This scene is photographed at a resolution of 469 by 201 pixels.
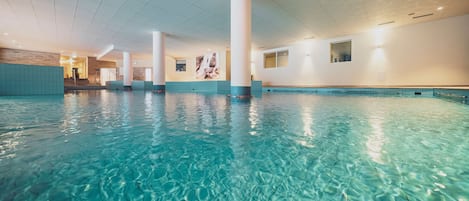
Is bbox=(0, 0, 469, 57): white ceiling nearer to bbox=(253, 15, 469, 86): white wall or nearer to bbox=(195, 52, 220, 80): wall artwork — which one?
bbox=(253, 15, 469, 86): white wall

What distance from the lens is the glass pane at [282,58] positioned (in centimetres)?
1284

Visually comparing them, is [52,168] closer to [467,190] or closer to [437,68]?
[467,190]

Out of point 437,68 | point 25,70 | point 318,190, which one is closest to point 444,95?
point 437,68

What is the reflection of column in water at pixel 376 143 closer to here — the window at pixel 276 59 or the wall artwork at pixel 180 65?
the window at pixel 276 59

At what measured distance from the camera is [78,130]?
1.88 meters

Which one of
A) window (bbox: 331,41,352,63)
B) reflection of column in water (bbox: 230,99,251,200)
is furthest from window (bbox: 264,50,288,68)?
reflection of column in water (bbox: 230,99,251,200)

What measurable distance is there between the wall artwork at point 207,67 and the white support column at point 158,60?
19.8 ft

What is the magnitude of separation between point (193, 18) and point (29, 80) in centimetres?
639

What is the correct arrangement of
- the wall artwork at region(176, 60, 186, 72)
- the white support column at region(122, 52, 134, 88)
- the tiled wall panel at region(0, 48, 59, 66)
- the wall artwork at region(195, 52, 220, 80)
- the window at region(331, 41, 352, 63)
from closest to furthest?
1. the window at region(331, 41, 352, 63)
2. the tiled wall panel at region(0, 48, 59, 66)
3. the white support column at region(122, 52, 134, 88)
4. the wall artwork at region(195, 52, 220, 80)
5. the wall artwork at region(176, 60, 186, 72)

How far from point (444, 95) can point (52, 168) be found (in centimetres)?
861

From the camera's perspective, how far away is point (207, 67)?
16.5 metres

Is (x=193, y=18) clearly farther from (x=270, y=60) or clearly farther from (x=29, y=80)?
(x=270, y=60)

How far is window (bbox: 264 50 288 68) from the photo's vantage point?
12943 mm

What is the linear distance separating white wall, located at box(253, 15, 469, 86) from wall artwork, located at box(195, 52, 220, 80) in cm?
632
